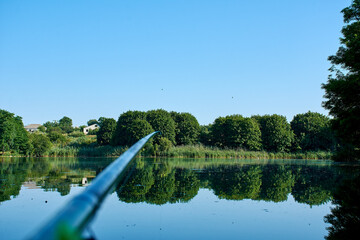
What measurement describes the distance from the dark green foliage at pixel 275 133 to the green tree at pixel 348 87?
1233 inches

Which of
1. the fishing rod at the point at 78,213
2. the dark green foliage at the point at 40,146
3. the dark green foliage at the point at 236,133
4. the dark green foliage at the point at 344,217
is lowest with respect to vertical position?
the dark green foliage at the point at 344,217

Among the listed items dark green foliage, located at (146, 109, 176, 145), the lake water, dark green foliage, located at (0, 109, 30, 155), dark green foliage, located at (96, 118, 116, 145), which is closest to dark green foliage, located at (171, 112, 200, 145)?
dark green foliage, located at (146, 109, 176, 145)

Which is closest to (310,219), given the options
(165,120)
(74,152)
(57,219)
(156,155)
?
(57,219)

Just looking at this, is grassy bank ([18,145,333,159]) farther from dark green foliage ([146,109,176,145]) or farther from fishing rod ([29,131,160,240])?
fishing rod ([29,131,160,240])

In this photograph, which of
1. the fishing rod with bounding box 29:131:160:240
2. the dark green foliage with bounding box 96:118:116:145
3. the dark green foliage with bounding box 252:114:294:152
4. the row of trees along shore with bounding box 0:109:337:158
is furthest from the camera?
the dark green foliage with bounding box 96:118:116:145

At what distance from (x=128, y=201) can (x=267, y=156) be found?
39065mm

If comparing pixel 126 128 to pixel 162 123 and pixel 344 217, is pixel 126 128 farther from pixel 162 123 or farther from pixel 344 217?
pixel 344 217

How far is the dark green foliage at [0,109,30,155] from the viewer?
124ft

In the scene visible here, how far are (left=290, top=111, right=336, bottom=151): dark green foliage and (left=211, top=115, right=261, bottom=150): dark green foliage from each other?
30.1ft

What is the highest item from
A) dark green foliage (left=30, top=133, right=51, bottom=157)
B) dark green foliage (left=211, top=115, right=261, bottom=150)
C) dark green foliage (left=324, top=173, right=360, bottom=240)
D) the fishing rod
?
dark green foliage (left=211, top=115, right=261, bottom=150)

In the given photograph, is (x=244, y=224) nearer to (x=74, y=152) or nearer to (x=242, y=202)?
(x=242, y=202)

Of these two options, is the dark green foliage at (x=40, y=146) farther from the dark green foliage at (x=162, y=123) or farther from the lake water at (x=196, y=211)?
the lake water at (x=196, y=211)

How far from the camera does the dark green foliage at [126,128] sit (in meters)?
44.9

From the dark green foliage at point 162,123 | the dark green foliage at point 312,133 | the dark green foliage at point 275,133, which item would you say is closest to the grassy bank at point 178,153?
the dark green foliage at point 162,123
